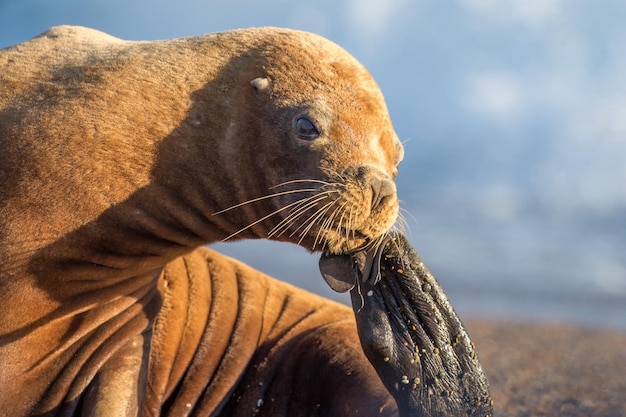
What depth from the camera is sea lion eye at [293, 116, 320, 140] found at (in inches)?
196

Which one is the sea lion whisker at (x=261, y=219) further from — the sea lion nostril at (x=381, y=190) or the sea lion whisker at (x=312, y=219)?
the sea lion nostril at (x=381, y=190)

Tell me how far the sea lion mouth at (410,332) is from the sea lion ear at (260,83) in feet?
3.12

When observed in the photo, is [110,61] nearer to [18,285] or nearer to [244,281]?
[18,285]

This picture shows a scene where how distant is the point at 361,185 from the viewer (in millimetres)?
4820

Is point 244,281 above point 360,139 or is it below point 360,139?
below

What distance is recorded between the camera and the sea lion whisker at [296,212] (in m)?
4.86

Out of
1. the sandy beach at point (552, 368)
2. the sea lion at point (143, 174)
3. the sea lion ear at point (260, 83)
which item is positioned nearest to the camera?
the sea lion at point (143, 174)

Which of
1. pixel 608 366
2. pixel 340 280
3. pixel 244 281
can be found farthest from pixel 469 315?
pixel 340 280

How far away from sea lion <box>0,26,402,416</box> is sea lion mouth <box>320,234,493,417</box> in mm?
169

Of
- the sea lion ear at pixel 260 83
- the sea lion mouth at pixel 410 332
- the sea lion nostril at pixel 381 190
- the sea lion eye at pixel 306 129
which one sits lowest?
the sea lion mouth at pixel 410 332

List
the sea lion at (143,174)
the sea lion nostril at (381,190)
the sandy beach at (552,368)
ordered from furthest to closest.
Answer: the sandy beach at (552,368), the sea lion at (143,174), the sea lion nostril at (381,190)

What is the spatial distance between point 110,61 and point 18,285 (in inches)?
51.1

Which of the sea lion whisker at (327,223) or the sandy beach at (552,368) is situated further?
the sandy beach at (552,368)

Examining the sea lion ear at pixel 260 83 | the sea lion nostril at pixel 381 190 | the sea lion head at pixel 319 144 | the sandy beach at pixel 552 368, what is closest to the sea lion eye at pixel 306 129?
the sea lion head at pixel 319 144
